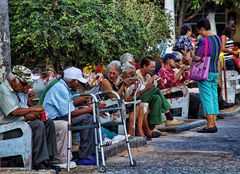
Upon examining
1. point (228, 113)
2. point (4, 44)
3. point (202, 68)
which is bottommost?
point (228, 113)

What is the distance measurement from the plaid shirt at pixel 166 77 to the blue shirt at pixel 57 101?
421 centimetres

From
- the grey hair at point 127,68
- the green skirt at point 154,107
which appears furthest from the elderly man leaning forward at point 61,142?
the green skirt at point 154,107

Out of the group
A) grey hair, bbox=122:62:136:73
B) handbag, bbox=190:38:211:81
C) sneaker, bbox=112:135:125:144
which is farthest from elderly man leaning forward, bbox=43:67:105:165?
handbag, bbox=190:38:211:81

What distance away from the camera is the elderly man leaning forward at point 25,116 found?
27.7 ft

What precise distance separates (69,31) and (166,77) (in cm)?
261

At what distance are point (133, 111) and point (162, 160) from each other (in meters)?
1.34

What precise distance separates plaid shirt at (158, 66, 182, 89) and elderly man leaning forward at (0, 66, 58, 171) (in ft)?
16.0

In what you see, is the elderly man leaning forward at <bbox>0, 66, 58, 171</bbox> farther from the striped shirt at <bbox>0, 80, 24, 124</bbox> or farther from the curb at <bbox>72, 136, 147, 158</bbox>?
the curb at <bbox>72, 136, 147, 158</bbox>

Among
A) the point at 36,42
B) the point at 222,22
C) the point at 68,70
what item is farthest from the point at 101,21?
the point at 222,22

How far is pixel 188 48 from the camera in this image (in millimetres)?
14945

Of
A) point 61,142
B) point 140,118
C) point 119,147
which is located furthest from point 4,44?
point 140,118

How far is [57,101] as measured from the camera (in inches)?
364

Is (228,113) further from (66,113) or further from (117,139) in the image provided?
(66,113)

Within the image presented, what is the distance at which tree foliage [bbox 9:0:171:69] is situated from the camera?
37.3 ft
